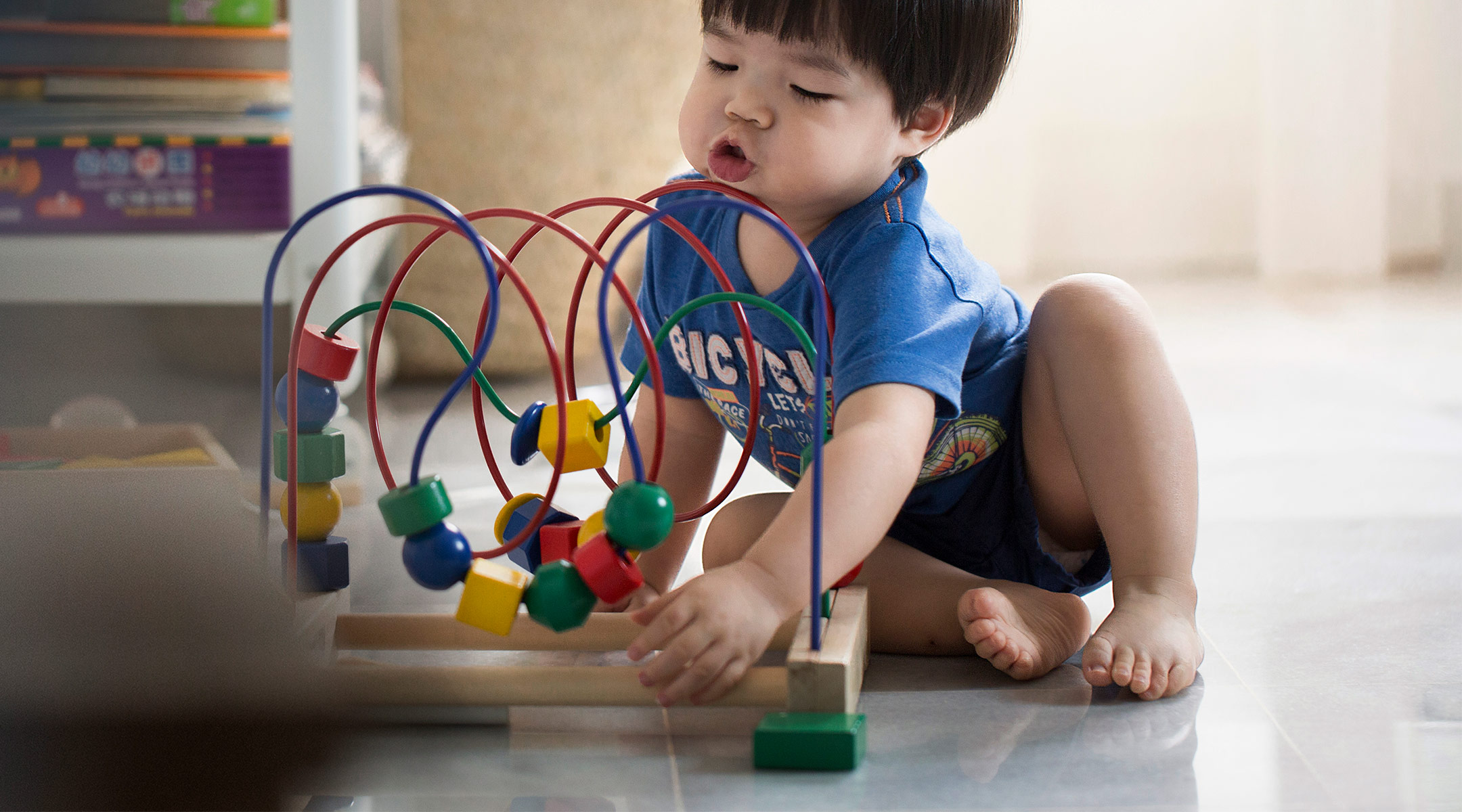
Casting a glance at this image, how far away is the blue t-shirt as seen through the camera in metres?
0.71

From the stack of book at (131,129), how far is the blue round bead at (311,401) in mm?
641

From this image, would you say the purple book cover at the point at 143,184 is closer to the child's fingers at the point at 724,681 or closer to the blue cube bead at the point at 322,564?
the blue cube bead at the point at 322,564

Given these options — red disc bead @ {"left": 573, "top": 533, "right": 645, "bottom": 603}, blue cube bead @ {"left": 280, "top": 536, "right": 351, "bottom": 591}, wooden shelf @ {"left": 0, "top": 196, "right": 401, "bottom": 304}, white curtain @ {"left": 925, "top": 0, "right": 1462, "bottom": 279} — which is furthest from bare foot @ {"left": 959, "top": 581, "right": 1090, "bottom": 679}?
white curtain @ {"left": 925, "top": 0, "right": 1462, "bottom": 279}

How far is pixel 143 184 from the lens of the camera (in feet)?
4.20

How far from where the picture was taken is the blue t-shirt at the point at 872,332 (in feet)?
2.34

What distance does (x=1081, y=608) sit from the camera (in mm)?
796

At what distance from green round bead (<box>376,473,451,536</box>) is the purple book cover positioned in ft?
2.47

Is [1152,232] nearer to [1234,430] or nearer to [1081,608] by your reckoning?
[1234,430]

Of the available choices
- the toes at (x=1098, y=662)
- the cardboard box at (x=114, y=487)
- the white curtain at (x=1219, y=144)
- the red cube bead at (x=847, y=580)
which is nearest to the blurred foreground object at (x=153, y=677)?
the cardboard box at (x=114, y=487)

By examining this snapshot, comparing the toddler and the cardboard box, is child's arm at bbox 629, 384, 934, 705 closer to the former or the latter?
the toddler

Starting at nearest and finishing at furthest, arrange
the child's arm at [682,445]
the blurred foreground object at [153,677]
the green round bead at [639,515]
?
the blurred foreground object at [153,677]
the green round bead at [639,515]
the child's arm at [682,445]

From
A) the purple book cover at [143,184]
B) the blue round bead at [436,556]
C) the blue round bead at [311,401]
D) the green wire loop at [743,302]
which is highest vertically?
the purple book cover at [143,184]

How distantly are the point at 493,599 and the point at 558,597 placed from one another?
0.03 m

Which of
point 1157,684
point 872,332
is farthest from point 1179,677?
point 872,332
